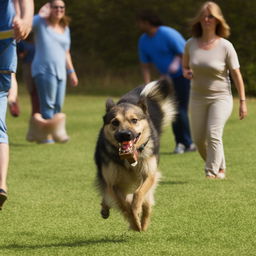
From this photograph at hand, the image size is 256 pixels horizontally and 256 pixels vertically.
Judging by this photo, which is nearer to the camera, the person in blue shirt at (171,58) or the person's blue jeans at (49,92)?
the person in blue shirt at (171,58)

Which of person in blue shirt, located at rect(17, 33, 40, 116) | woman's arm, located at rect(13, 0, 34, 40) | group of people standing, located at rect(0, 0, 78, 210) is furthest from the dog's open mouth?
person in blue shirt, located at rect(17, 33, 40, 116)

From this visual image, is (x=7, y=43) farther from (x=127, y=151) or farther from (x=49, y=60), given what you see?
(x=49, y=60)

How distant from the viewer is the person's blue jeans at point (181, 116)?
42.1ft

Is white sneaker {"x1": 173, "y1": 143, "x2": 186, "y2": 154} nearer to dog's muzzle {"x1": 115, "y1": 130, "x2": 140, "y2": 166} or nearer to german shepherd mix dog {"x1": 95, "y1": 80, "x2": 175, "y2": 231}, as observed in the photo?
german shepherd mix dog {"x1": 95, "y1": 80, "x2": 175, "y2": 231}

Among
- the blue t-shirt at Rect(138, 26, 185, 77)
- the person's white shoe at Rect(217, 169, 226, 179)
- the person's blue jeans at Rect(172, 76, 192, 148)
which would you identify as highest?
the blue t-shirt at Rect(138, 26, 185, 77)

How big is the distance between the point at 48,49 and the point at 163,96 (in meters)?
6.18

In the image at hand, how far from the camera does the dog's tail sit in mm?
7805

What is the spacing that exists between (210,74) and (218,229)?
10.3ft

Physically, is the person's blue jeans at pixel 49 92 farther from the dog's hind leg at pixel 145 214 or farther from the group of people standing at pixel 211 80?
the dog's hind leg at pixel 145 214

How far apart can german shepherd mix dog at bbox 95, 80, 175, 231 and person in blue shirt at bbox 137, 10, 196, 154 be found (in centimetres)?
597

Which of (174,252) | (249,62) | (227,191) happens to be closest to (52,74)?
(227,191)

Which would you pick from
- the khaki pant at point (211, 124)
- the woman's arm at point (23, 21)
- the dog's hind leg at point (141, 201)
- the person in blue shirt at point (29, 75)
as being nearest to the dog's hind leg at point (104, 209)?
the dog's hind leg at point (141, 201)

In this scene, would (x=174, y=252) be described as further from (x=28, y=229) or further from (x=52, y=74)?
(x=52, y=74)

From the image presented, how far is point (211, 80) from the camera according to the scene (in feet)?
31.3
